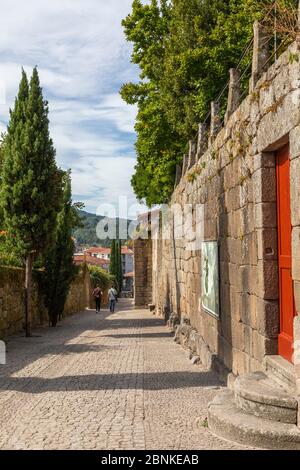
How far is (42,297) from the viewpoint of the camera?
19078mm

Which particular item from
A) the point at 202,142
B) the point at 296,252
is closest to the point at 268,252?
the point at 296,252

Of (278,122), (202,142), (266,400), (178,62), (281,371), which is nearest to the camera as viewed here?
(266,400)

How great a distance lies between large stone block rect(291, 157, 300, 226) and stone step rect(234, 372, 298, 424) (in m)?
1.42

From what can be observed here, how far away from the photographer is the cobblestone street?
16.4 ft

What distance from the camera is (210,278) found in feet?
30.9

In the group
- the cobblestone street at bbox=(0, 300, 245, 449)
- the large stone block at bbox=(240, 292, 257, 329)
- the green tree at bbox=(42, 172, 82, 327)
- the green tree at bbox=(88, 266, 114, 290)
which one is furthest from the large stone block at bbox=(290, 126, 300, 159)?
the green tree at bbox=(88, 266, 114, 290)

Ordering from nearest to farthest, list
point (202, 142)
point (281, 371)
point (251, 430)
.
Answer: point (251, 430) → point (281, 371) → point (202, 142)

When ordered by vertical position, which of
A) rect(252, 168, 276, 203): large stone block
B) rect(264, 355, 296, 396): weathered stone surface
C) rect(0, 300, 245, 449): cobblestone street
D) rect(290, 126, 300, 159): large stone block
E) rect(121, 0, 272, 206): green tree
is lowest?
rect(0, 300, 245, 449): cobblestone street

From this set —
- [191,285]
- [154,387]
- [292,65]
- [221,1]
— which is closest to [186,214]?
[191,285]

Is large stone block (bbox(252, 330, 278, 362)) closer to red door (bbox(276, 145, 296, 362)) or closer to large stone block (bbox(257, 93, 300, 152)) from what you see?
red door (bbox(276, 145, 296, 362))

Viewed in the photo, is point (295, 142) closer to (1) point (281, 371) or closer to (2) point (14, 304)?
(1) point (281, 371)

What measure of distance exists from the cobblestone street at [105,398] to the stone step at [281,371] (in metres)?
0.76

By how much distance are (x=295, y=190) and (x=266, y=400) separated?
5.73 feet

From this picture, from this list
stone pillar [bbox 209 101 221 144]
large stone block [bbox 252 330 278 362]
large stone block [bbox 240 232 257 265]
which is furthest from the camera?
stone pillar [bbox 209 101 221 144]
